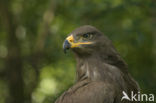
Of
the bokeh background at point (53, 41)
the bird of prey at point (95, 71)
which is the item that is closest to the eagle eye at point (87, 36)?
Result: the bird of prey at point (95, 71)

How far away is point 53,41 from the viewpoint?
8.30m

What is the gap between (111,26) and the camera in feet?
23.6

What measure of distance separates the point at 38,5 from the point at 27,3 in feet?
1.21

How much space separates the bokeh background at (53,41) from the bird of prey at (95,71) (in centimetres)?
186

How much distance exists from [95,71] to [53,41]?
3875mm

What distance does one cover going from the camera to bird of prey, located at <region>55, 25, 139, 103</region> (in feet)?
14.1

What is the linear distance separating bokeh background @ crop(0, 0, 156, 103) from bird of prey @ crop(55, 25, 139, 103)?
1.86 meters

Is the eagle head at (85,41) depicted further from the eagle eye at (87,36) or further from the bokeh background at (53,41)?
the bokeh background at (53,41)

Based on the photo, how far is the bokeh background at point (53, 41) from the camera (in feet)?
22.6

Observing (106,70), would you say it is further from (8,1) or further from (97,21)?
(8,1)

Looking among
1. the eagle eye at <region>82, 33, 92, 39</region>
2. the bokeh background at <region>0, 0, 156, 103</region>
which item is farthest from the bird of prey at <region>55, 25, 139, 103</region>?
the bokeh background at <region>0, 0, 156, 103</region>

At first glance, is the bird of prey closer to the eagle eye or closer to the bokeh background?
the eagle eye

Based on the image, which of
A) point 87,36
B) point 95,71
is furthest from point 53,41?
point 95,71

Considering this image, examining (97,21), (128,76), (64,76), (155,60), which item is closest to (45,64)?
(64,76)
